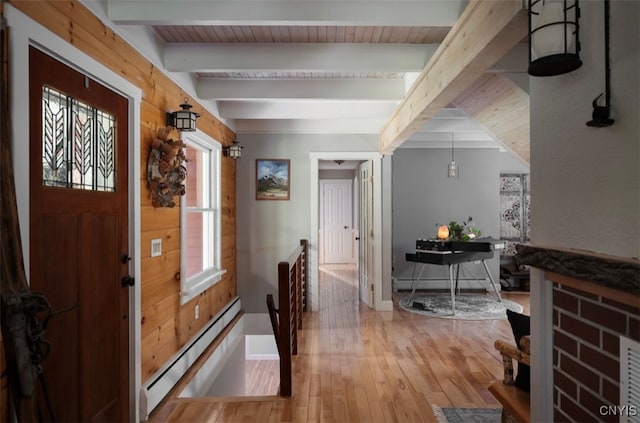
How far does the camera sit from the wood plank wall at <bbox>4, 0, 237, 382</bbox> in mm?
1628

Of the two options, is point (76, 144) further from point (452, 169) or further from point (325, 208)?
point (325, 208)

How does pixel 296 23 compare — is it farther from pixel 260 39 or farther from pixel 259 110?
pixel 259 110

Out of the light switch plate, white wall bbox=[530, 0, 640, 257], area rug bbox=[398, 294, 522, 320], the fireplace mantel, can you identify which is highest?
white wall bbox=[530, 0, 640, 257]

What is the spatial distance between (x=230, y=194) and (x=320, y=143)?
4.45ft

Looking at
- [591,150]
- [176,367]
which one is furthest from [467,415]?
[176,367]

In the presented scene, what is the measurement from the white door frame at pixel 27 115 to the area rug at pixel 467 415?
1.91 metres

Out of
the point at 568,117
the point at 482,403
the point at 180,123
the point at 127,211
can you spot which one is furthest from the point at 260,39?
the point at 482,403

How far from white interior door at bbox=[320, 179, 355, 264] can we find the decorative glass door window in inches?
282

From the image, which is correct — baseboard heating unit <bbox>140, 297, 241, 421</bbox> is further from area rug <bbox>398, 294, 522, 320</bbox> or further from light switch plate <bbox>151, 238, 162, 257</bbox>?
→ area rug <bbox>398, 294, 522, 320</bbox>

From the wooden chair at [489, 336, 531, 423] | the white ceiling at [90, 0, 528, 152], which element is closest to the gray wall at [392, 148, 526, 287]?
the white ceiling at [90, 0, 528, 152]

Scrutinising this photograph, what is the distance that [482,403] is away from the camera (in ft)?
7.98

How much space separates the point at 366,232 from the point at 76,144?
387 centimetres

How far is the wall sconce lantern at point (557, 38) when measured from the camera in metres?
1.00

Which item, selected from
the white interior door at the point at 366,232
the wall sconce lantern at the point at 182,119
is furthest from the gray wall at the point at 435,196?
the wall sconce lantern at the point at 182,119
